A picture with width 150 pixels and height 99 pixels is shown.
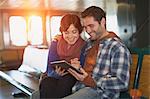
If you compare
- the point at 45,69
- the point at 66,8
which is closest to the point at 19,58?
Answer: the point at 45,69

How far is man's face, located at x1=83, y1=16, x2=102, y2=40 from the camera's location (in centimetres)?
119

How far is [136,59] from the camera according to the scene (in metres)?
1.40

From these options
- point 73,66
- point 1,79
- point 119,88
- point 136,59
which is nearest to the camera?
point 119,88

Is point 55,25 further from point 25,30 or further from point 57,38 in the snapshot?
point 25,30

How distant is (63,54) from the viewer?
4.89 ft

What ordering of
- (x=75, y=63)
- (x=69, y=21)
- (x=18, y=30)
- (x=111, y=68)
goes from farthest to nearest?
(x=18, y=30), (x=69, y=21), (x=75, y=63), (x=111, y=68)

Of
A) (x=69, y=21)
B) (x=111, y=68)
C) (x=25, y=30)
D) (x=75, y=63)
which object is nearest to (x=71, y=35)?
(x=69, y=21)

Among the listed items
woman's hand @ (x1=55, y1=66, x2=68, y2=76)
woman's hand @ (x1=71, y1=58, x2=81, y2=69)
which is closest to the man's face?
woman's hand @ (x1=71, y1=58, x2=81, y2=69)

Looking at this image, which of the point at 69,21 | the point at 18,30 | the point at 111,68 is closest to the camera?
the point at 111,68

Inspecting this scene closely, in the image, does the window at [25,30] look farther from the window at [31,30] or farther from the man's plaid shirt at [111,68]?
the man's plaid shirt at [111,68]

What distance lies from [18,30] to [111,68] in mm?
687

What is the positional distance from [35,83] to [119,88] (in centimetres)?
67

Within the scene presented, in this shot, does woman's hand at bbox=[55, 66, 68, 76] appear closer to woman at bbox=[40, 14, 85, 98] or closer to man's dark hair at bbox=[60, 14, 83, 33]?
woman at bbox=[40, 14, 85, 98]

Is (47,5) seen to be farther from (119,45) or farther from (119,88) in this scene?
(119,88)
